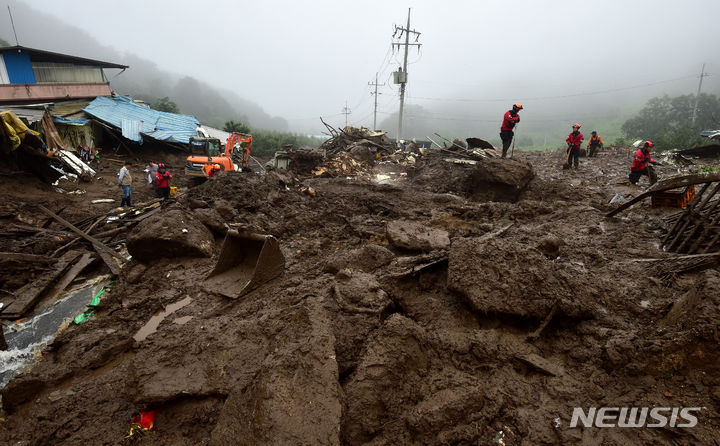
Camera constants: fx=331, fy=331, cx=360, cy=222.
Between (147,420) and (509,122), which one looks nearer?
(147,420)

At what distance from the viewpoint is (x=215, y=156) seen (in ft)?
49.8

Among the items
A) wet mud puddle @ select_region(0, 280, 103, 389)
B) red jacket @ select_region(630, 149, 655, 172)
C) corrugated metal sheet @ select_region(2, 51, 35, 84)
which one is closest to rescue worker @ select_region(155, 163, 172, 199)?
wet mud puddle @ select_region(0, 280, 103, 389)

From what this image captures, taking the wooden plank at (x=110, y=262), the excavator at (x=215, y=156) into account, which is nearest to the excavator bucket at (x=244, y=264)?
the wooden plank at (x=110, y=262)

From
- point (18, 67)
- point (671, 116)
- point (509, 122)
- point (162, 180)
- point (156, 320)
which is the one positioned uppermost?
point (18, 67)

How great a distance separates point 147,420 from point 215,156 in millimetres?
14347

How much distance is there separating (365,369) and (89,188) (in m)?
15.3

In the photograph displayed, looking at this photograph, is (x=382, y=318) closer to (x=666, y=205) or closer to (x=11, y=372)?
(x=11, y=372)

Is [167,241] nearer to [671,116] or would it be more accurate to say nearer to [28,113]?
[28,113]

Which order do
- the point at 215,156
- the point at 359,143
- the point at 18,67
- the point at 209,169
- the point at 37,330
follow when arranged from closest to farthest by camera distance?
the point at 37,330 → the point at 209,169 → the point at 215,156 → the point at 359,143 → the point at 18,67

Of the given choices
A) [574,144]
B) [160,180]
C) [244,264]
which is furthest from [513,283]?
[574,144]

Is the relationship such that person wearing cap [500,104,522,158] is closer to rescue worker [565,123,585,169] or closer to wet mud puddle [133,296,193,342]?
rescue worker [565,123,585,169]

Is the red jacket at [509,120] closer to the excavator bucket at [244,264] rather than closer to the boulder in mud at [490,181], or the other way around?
the boulder in mud at [490,181]

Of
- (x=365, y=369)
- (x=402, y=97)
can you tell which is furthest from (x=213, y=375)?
(x=402, y=97)

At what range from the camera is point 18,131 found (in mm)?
10133
